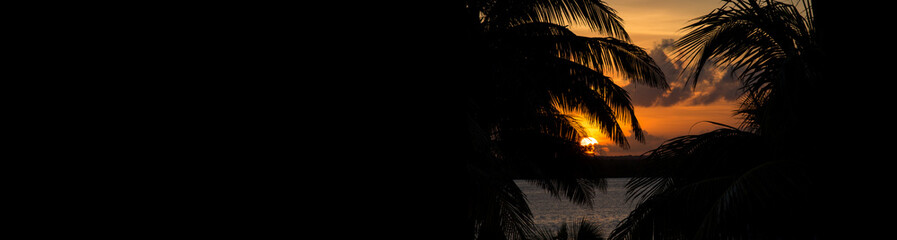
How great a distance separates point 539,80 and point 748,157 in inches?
120

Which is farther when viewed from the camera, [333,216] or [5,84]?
[333,216]

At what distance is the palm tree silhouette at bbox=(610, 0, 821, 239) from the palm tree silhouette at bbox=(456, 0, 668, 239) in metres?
1.41

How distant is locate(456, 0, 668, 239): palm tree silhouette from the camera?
25.5 ft

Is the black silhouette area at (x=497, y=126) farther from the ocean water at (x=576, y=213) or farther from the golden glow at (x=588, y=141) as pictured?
the ocean water at (x=576, y=213)

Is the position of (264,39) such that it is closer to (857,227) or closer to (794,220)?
(857,227)

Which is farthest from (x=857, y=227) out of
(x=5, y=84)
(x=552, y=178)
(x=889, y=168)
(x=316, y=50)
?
(x=552, y=178)

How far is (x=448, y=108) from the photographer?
3.23 feet

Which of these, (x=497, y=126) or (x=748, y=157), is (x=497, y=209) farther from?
(x=497, y=126)

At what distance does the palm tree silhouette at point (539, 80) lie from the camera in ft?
25.5

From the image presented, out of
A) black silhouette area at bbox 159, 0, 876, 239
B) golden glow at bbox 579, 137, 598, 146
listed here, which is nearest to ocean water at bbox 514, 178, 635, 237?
golden glow at bbox 579, 137, 598, 146

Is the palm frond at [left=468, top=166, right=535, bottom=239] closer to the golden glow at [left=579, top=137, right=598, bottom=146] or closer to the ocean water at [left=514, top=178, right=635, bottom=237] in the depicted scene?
the golden glow at [left=579, top=137, right=598, bottom=146]

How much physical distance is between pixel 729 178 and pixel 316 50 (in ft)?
17.5

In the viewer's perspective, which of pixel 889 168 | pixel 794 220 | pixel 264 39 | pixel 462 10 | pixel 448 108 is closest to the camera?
pixel 264 39

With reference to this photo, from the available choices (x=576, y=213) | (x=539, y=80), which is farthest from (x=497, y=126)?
(x=576, y=213)
